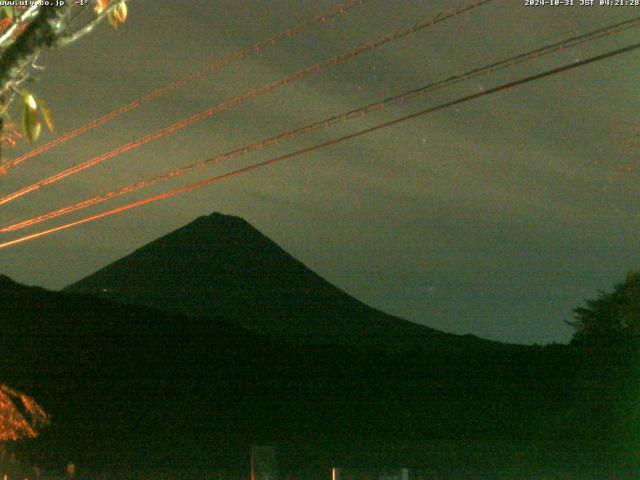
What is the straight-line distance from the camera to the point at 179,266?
78812 mm

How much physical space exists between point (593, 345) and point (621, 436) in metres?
3.49

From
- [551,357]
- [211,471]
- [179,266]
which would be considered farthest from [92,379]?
[179,266]

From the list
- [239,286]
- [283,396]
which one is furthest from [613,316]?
[239,286]

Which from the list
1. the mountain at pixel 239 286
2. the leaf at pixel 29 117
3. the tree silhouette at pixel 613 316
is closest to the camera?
the leaf at pixel 29 117

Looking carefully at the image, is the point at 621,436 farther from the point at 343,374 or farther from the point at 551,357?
the point at 343,374

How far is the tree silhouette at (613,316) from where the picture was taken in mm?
21562

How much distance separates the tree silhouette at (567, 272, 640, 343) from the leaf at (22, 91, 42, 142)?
19625mm

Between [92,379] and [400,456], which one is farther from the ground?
[92,379]

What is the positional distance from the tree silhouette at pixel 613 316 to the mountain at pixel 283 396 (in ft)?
3.03

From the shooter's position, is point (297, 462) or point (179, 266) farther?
point (179, 266)

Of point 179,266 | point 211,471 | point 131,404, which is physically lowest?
point 211,471

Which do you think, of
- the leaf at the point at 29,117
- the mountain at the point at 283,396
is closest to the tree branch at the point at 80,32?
the leaf at the point at 29,117

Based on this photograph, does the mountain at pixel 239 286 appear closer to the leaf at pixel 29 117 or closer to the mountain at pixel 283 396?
the mountain at pixel 283 396

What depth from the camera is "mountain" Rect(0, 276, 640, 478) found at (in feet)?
76.1
